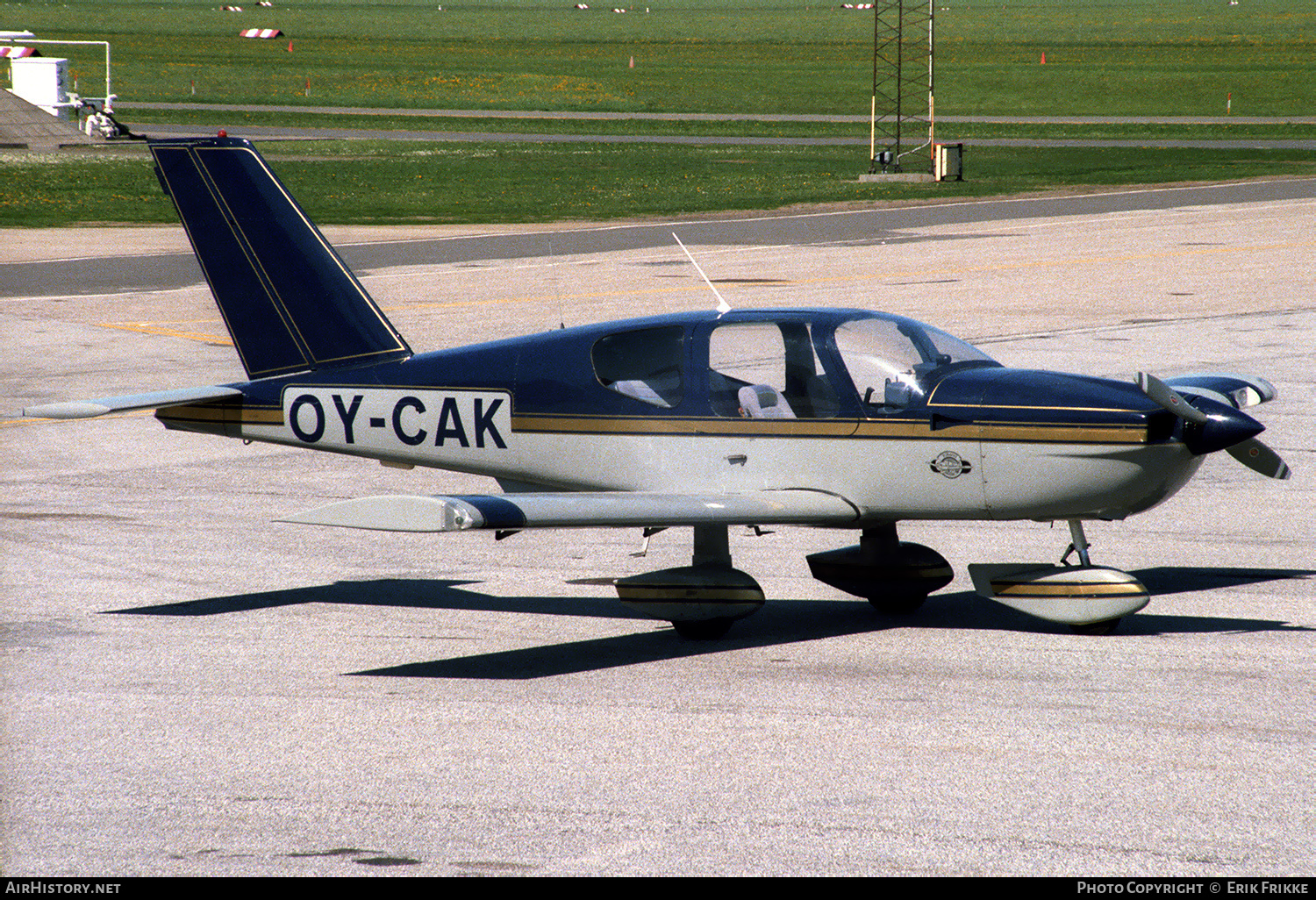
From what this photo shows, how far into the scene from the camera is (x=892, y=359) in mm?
10234

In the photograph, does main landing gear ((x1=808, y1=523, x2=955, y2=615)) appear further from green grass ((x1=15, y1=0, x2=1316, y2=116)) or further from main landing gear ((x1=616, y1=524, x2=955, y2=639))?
green grass ((x1=15, y1=0, x2=1316, y2=116))

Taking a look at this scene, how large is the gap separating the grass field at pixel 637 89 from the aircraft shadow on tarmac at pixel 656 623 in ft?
101

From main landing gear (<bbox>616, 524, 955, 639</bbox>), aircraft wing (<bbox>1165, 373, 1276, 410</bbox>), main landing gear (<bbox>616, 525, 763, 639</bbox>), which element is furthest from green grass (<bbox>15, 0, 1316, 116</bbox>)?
main landing gear (<bbox>616, 525, 763, 639</bbox>)

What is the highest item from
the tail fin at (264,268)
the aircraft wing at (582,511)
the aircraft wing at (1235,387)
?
the tail fin at (264,268)

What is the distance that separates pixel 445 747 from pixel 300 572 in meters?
4.38

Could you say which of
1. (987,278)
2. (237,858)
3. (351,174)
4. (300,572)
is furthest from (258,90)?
(237,858)

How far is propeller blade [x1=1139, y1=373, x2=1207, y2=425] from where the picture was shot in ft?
30.6

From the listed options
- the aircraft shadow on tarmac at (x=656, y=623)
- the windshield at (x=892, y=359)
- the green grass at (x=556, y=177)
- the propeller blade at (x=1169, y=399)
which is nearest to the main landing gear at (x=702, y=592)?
the aircraft shadow on tarmac at (x=656, y=623)

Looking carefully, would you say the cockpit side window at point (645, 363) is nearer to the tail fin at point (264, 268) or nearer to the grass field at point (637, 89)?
the tail fin at point (264, 268)

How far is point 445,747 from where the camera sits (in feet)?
26.8

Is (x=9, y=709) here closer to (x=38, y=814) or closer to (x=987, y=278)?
(x=38, y=814)

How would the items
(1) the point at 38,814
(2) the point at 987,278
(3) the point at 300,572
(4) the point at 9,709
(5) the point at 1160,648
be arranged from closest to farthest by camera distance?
(1) the point at 38,814, (4) the point at 9,709, (5) the point at 1160,648, (3) the point at 300,572, (2) the point at 987,278

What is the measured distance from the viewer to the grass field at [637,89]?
47.2 meters
